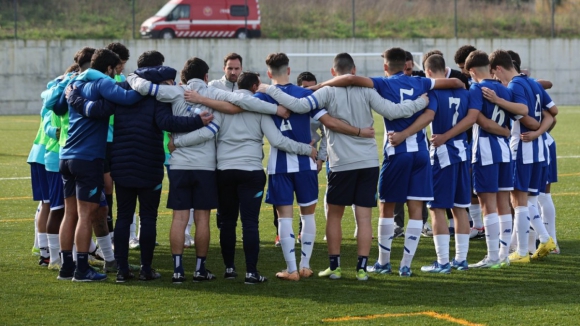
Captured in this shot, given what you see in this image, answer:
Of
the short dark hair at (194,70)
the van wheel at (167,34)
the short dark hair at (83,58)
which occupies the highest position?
the van wheel at (167,34)

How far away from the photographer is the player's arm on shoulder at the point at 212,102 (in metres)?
7.42

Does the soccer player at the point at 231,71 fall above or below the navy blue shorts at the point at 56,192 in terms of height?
above

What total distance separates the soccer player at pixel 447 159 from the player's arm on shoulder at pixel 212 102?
1780 mm

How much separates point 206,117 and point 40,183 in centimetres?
A: 221

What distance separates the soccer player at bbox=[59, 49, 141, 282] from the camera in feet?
24.8

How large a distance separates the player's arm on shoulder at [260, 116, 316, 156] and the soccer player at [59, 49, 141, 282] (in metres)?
1.11

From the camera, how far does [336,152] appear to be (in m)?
7.64

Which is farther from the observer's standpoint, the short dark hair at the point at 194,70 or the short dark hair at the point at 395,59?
the short dark hair at the point at 395,59

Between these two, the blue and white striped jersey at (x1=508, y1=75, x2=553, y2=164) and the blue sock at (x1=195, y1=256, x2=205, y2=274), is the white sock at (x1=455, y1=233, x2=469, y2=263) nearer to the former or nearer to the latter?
the blue and white striped jersey at (x1=508, y1=75, x2=553, y2=164)

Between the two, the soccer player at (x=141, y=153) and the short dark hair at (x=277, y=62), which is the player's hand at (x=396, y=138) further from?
the soccer player at (x=141, y=153)

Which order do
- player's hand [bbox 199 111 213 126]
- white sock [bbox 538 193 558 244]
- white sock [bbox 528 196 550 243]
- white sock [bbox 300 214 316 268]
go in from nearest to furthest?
player's hand [bbox 199 111 213 126]
white sock [bbox 300 214 316 268]
white sock [bbox 528 196 550 243]
white sock [bbox 538 193 558 244]

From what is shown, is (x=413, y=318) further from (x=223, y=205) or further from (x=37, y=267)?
(x=37, y=267)

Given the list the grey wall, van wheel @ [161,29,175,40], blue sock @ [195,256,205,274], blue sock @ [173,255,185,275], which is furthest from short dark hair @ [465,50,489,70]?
van wheel @ [161,29,175,40]

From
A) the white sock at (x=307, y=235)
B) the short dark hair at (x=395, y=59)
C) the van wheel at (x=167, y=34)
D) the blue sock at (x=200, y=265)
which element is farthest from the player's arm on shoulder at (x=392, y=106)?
the van wheel at (x=167, y=34)
